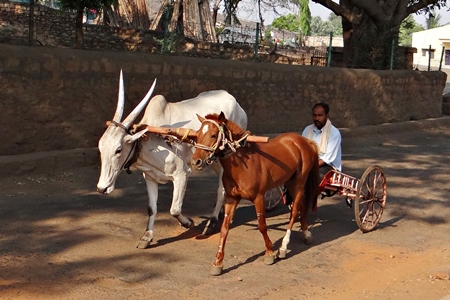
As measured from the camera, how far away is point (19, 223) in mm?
7590

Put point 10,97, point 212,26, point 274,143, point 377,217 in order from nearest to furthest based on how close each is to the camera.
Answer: point 274,143 < point 377,217 < point 10,97 < point 212,26

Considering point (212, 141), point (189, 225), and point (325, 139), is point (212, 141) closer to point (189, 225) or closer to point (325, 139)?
point (189, 225)

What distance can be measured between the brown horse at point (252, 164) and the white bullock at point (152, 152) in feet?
3.08

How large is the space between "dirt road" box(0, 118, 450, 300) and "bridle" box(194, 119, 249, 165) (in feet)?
3.74

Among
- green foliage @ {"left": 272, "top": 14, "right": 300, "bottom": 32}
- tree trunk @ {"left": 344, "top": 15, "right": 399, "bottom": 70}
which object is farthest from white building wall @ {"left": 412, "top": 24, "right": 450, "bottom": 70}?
tree trunk @ {"left": 344, "top": 15, "right": 399, "bottom": 70}

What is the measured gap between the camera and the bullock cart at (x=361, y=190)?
7918mm

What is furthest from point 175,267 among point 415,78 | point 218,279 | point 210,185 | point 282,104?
point 415,78

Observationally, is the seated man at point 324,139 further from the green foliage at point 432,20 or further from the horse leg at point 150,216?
the green foliage at point 432,20

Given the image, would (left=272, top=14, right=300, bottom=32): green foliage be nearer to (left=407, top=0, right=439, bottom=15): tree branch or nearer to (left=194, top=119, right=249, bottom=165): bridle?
(left=407, top=0, right=439, bottom=15): tree branch

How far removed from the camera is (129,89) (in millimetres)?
11055

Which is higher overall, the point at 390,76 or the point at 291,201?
the point at 390,76

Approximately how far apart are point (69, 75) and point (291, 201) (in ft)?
13.8

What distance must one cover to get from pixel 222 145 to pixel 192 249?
5.03ft

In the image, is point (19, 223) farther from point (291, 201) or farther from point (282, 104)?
point (282, 104)
